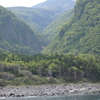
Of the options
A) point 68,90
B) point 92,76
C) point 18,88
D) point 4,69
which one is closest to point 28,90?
point 18,88

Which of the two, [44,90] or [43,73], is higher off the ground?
[44,90]

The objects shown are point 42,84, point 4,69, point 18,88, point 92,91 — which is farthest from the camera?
point 4,69

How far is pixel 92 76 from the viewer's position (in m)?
196

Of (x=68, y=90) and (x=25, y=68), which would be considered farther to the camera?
(x=25, y=68)

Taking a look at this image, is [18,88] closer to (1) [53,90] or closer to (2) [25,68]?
(1) [53,90]

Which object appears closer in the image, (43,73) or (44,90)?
(44,90)

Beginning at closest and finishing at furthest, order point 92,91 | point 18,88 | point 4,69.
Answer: point 92,91, point 18,88, point 4,69

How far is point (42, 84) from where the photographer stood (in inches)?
6806

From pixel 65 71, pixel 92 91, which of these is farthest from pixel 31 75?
pixel 92 91

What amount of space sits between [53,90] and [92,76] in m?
53.9

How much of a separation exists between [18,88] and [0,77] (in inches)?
873

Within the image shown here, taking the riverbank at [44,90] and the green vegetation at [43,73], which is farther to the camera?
the green vegetation at [43,73]

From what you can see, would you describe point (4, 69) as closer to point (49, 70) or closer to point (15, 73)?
→ point (15, 73)

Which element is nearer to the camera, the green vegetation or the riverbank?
the riverbank
